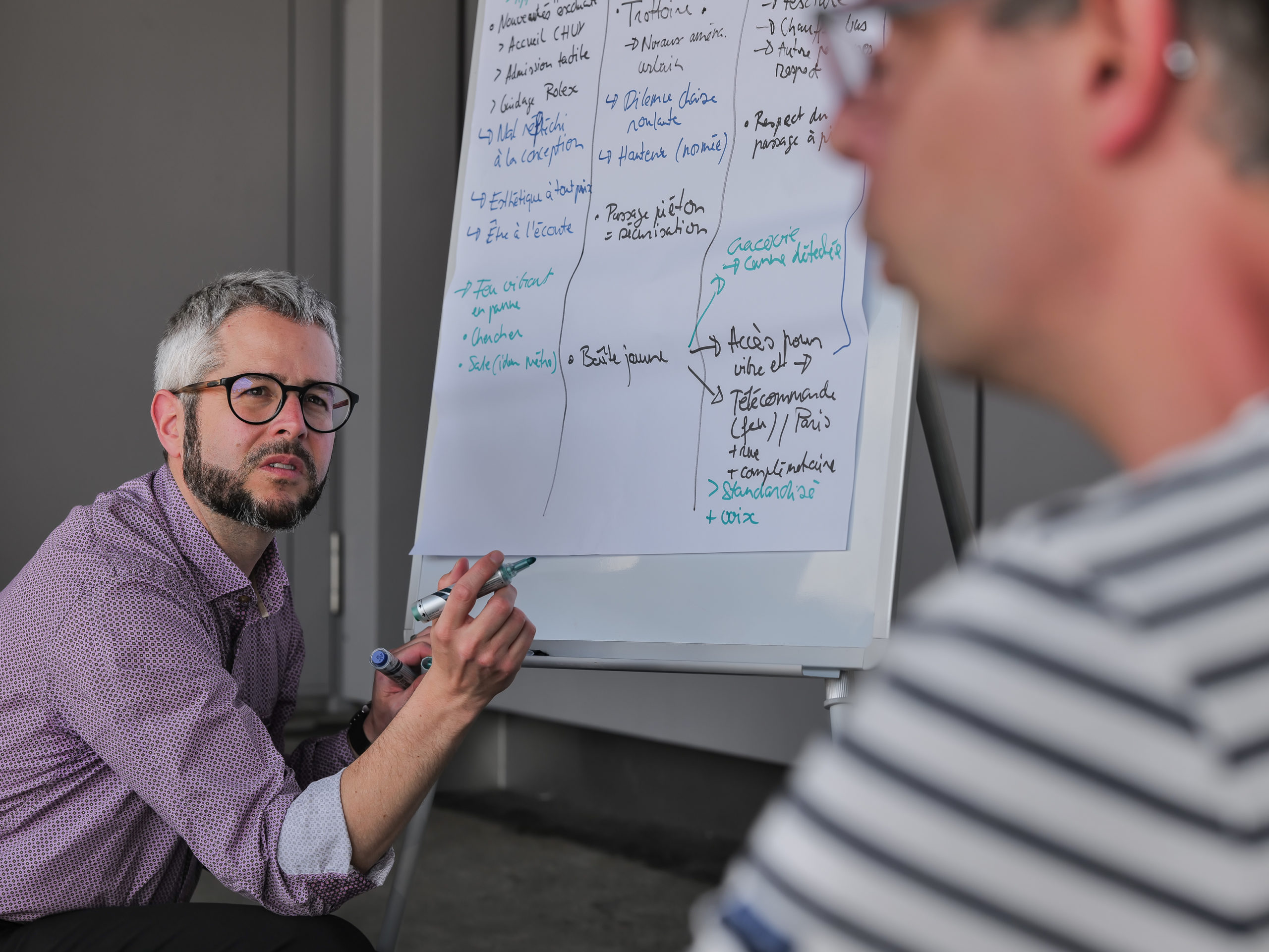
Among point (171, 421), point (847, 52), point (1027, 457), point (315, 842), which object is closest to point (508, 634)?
point (315, 842)

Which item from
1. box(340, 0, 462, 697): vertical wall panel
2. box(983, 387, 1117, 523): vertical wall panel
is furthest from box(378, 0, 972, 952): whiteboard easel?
box(340, 0, 462, 697): vertical wall panel

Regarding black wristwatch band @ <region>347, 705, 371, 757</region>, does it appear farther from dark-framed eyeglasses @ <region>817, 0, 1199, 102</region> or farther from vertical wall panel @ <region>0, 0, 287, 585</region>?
vertical wall panel @ <region>0, 0, 287, 585</region>

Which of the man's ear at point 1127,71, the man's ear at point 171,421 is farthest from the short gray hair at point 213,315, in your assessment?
the man's ear at point 1127,71

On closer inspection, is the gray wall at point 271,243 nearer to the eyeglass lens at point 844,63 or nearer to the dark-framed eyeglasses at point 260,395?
the dark-framed eyeglasses at point 260,395

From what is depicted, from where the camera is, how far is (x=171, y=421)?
1.56 m

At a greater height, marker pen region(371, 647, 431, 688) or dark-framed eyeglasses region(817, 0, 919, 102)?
dark-framed eyeglasses region(817, 0, 919, 102)

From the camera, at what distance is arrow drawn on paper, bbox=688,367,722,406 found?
4.89 ft

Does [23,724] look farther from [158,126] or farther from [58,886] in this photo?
[158,126]

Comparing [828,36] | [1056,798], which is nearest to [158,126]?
[828,36]

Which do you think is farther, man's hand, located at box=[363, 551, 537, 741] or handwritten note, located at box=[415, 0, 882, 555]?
handwritten note, located at box=[415, 0, 882, 555]

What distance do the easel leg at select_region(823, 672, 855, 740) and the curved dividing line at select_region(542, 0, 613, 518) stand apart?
0.50 meters

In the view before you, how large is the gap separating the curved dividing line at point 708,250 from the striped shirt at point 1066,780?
1.22 metres

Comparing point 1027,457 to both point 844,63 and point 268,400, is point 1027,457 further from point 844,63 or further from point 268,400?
point 844,63

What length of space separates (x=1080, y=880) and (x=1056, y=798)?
0.02 meters
